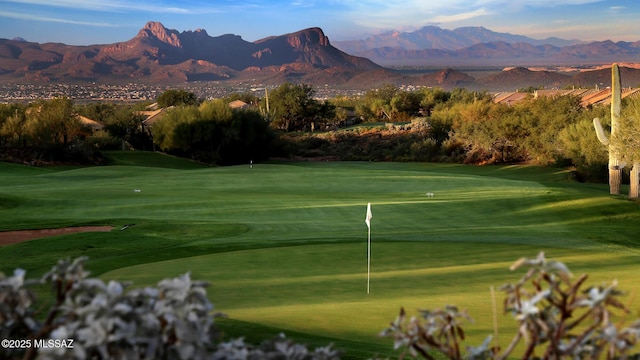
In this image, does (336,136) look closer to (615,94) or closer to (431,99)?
(431,99)

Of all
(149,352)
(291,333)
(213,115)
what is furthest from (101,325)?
(213,115)

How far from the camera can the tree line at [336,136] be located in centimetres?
5150

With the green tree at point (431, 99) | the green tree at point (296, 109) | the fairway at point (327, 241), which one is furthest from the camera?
the green tree at point (431, 99)

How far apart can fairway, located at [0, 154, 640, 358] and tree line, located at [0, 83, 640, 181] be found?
1286 cm

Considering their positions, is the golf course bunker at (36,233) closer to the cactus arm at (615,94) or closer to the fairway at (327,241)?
the fairway at (327,241)

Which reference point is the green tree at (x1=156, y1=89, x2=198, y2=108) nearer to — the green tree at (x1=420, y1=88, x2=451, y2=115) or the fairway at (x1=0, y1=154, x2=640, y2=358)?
the green tree at (x1=420, y1=88, x2=451, y2=115)

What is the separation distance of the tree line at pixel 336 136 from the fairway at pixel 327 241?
506 inches

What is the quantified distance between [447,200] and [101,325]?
2477 centimetres

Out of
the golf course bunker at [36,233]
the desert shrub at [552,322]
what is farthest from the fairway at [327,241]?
the desert shrub at [552,322]

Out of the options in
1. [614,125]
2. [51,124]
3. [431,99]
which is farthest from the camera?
[431,99]

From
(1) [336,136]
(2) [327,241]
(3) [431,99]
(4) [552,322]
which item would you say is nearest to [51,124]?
(1) [336,136]

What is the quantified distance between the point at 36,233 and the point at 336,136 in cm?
6120

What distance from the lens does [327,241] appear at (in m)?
17.5

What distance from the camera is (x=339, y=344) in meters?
6.68
